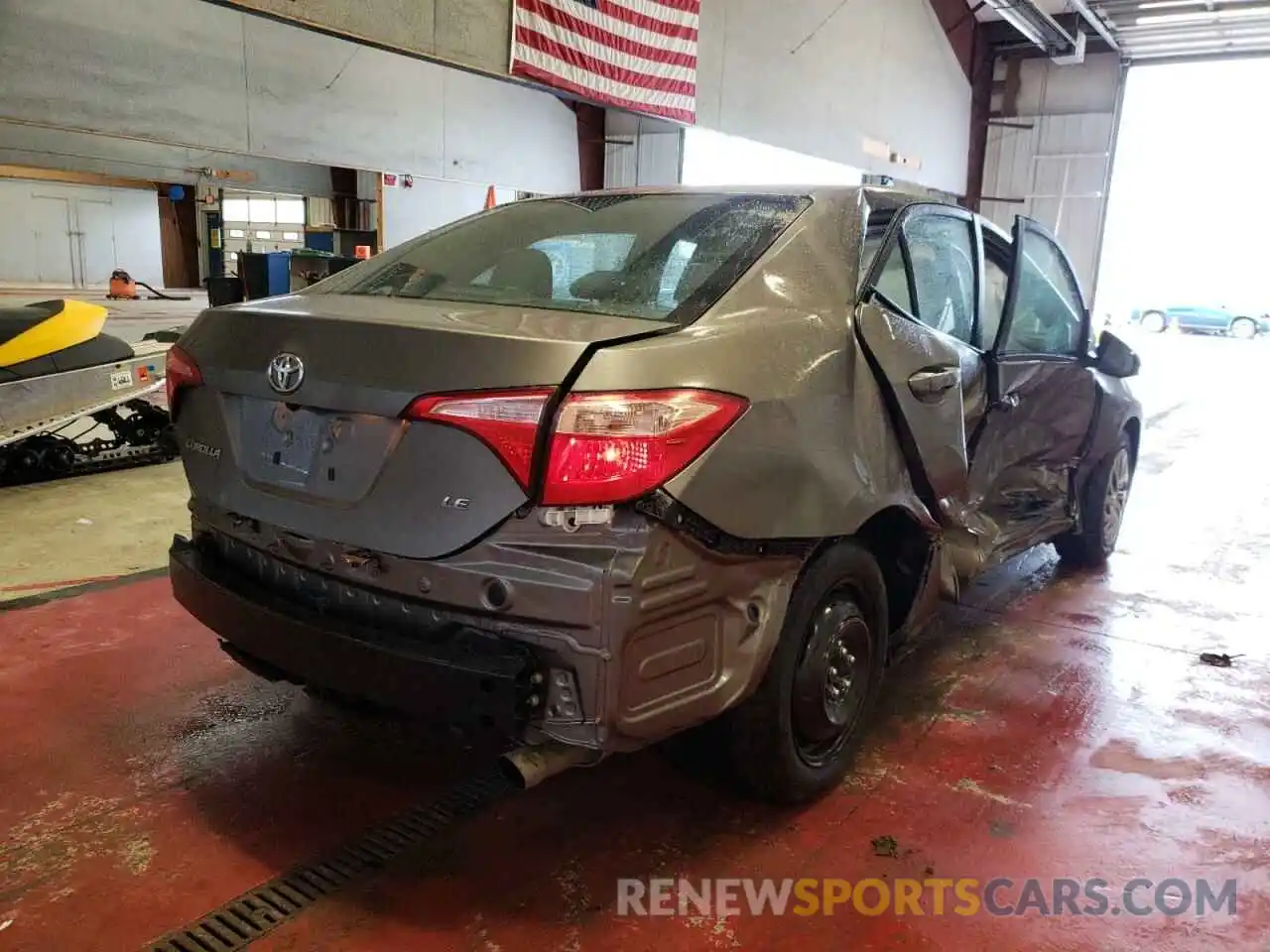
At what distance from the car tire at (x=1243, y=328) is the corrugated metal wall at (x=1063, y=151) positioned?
34.3ft

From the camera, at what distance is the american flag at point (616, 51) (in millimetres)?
6742

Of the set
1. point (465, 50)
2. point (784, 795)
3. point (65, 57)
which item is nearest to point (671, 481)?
point (784, 795)

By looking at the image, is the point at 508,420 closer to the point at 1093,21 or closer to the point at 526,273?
the point at 526,273

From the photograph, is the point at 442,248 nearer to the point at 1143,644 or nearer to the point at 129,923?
the point at 129,923

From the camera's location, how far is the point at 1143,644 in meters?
3.68

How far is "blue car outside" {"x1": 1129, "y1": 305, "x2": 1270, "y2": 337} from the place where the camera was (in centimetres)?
2408

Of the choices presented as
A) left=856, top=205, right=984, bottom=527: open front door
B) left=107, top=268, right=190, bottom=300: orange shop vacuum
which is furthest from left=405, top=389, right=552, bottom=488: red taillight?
left=107, top=268, right=190, bottom=300: orange shop vacuum

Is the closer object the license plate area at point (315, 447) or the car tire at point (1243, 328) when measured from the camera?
the license plate area at point (315, 447)

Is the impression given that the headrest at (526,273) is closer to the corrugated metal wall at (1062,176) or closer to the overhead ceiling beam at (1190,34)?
the overhead ceiling beam at (1190,34)

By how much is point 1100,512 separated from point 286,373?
3.83 metres

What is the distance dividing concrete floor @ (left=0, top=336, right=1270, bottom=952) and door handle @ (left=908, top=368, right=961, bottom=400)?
1.05 meters

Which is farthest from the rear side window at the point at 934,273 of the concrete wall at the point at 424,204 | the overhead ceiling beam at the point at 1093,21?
the overhead ceiling beam at the point at 1093,21

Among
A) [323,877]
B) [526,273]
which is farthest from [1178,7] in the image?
[323,877]

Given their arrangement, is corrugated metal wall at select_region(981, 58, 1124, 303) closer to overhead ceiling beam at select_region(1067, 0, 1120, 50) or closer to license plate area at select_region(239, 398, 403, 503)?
overhead ceiling beam at select_region(1067, 0, 1120, 50)
